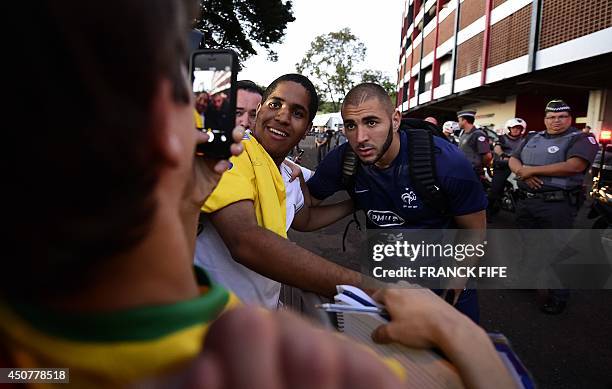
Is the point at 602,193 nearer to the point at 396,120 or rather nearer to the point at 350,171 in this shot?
the point at 396,120

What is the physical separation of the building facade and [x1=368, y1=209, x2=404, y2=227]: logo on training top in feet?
22.4

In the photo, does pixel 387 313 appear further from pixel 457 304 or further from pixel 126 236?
pixel 457 304

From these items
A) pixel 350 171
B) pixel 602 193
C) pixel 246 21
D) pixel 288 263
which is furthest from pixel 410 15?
pixel 288 263

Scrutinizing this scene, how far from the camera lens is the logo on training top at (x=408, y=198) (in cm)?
243

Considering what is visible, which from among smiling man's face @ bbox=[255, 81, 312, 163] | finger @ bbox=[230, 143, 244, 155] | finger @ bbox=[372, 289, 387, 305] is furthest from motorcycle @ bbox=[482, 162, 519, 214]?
finger @ bbox=[230, 143, 244, 155]

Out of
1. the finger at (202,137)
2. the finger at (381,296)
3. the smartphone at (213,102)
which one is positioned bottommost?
the finger at (381,296)

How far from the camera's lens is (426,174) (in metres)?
2.38

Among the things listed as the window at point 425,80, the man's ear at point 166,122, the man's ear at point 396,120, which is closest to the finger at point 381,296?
the man's ear at point 166,122

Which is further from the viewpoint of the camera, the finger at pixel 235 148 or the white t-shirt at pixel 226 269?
the white t-shirt at pixel 226 269

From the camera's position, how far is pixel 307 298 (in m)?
1.37

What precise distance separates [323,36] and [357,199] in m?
47.5

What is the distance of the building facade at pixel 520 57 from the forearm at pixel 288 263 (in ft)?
26.7

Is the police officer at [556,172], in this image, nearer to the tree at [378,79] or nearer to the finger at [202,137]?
the finger at [202,137]

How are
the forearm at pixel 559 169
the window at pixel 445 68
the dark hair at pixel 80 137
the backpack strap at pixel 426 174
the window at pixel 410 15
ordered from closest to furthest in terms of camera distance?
the dark hair at pixel 80 137
the backpack strap at pixel 426 174
the forearm at pixel 559 169
the window at pixel 445 68
the window at pixel 410 15
